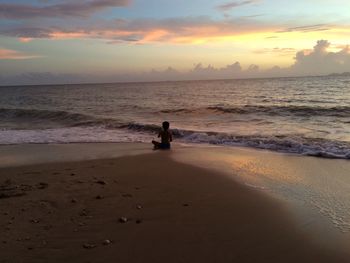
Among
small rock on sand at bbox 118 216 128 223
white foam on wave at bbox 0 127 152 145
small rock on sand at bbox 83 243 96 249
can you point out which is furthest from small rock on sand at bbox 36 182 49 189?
white foam on wave at bbox 0 127 152 145

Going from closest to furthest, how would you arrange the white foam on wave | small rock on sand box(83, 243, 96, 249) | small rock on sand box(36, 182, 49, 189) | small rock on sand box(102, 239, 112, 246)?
small rock on sand box(83, 243, 96, 249), small rock on sand box(102, 239, 112, 246), small rock on sand box(36, 182, 49, 189), the white foam on wave

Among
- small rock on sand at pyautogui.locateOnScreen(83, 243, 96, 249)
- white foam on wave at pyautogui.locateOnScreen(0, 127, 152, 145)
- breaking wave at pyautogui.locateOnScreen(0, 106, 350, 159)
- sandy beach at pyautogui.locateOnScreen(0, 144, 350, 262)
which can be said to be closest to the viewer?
sandy beach at pyautogui.locateOnScreen(0, 144, 350, 262)

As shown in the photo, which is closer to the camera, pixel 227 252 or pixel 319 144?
pixel 227 252

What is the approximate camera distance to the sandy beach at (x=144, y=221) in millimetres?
4477

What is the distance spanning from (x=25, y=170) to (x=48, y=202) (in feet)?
11.0

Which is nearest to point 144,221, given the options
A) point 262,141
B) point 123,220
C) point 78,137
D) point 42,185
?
point 123,220

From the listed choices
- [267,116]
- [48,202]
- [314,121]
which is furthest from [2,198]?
[267,116]

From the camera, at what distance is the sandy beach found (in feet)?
14.7

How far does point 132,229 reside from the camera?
17.0ft

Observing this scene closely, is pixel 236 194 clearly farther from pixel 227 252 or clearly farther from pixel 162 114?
pixel 162 114

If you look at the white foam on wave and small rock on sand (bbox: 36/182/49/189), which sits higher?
small rock on sand (bbox: 36/182/49/189)

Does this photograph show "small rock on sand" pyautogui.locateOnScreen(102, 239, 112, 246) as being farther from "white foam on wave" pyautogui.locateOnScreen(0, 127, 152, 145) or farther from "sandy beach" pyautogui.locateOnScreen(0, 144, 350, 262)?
"white foam on wave" pyautogui.locateOnScreen(0, 127, 152, 145)

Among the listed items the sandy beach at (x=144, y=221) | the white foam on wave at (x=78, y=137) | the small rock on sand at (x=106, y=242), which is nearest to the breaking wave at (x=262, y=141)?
the white foam on wave at (x=78, y=137)

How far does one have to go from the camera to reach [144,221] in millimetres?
5488
